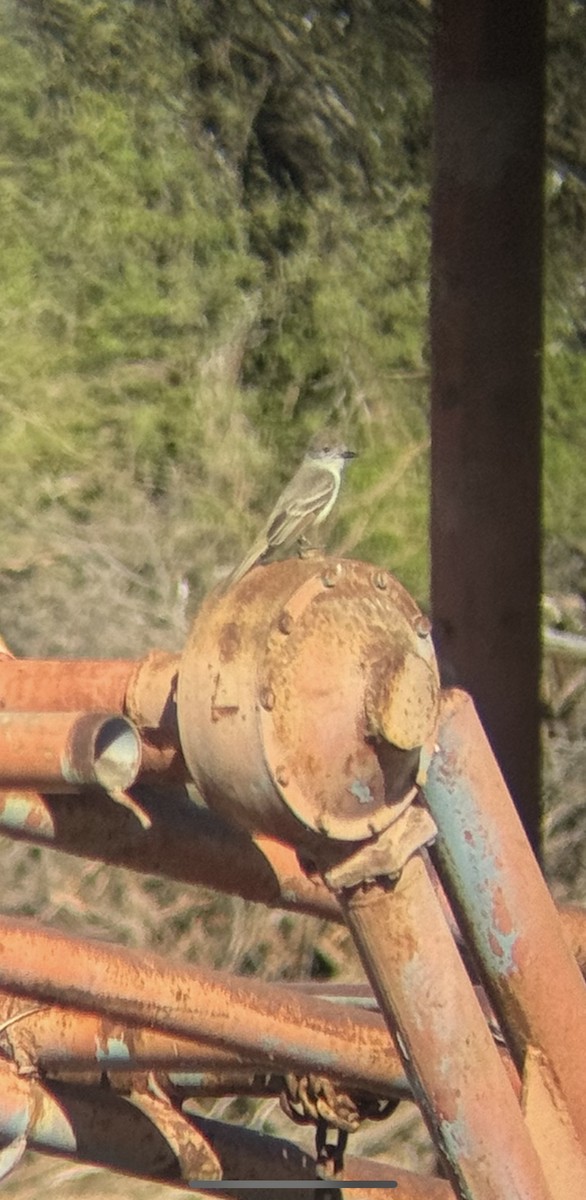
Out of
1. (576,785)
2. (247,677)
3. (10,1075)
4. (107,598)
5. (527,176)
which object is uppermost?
(527,176)

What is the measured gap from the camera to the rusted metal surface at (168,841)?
4.42ft

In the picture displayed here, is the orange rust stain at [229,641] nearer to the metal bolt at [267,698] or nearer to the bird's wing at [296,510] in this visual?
the metal bolt at [267,698]

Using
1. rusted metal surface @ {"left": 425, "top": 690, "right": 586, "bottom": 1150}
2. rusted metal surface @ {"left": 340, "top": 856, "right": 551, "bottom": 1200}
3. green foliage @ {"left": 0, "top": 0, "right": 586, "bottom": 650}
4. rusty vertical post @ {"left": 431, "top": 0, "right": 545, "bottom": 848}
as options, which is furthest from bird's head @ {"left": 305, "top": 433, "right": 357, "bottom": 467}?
rusted metal surface @ {"left": 340, "top": 856, "right": 551, "bottom": 1200}

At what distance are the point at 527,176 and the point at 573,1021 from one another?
1.04 m

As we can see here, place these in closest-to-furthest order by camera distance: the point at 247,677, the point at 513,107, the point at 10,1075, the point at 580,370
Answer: the point at 247,677 < the point at 10,1075 < the point at 513,107 < the point at 580,370

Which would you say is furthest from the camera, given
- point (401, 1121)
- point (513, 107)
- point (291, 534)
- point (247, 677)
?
point (401, 1121)

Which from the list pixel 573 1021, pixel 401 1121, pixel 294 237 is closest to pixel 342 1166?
pixel 573 1021

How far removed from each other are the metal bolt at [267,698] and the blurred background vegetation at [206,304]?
2.43 m

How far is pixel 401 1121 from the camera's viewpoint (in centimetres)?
328

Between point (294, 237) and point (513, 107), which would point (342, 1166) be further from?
point (294, 237)

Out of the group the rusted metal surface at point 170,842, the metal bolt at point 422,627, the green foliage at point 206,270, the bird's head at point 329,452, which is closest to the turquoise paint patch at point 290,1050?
the rusted metal surface at point 170,842

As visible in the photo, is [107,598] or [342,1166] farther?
[107,598]

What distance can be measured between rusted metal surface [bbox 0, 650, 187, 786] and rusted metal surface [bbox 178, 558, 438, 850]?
12 centimetres

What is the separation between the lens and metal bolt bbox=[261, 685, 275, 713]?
1076 millimetres
